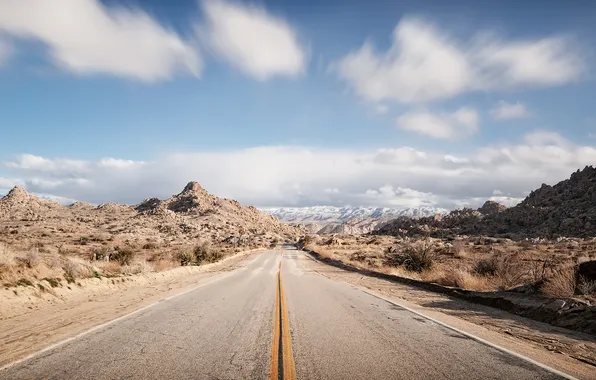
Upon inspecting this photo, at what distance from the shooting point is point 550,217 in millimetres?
63281

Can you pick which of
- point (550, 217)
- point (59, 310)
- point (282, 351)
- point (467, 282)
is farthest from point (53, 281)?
point (550, 217)

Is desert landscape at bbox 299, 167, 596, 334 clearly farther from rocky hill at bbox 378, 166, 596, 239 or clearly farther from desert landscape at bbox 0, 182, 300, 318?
desert landscape at bbox 0, 182, 300, 318

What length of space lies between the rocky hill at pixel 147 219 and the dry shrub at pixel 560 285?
189ft

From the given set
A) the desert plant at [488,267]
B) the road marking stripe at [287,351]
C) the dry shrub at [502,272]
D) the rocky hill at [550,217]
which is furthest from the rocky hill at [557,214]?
the road marking stripe at [287,351]

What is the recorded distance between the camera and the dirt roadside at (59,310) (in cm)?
723

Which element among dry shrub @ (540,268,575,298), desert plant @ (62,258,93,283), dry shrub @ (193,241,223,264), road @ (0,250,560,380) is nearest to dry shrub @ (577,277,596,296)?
dry shrub @ (540,268,575,298)

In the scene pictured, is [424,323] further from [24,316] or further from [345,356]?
[24,316]

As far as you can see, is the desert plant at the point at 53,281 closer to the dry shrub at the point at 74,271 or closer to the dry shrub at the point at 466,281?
the dry shrub at the point at 74,271

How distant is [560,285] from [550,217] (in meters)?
62.3

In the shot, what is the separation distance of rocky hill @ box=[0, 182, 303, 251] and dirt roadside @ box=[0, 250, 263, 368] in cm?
4544

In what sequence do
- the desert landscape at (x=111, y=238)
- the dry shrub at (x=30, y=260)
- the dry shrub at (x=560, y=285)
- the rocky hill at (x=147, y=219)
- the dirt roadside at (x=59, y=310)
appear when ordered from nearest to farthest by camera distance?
the dirt roadside at (x=59, y=310)
the dry shrub at (x=560, y=285)
the dry shrub at (x=30, y=260)
the desert landscape at (x=111, y=238)
the rocky hill at (x=147, y=219)

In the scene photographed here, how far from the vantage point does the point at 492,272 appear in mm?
18906

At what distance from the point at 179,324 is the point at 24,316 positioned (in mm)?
5018

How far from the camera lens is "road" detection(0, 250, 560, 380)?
17.6ft
